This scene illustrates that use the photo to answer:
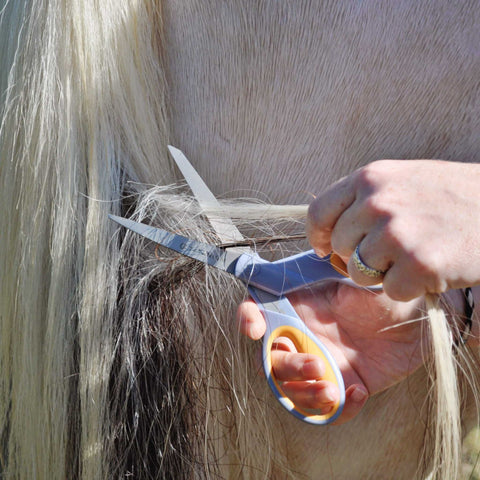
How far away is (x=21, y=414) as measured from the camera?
0.61m

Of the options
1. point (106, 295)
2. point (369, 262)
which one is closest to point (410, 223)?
point (369, 262)

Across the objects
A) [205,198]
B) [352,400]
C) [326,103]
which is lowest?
[352,400]

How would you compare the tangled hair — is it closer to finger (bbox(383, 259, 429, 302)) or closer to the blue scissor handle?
the blue scissor handle

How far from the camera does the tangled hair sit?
576 mm

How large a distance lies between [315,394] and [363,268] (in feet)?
0.44

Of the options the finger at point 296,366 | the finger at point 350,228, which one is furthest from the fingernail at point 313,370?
the finger at point 350,228

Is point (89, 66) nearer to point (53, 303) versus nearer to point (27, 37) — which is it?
point (27, 37)

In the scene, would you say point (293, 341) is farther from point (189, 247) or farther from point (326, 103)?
point (326, 103)

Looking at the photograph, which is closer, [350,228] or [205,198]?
[350,228]

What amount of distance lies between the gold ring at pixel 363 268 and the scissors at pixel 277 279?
6 cm

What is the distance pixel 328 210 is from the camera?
1.51ft

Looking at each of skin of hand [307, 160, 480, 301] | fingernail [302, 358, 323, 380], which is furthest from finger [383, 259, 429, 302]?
fingernail [302, 358, 323, 380]

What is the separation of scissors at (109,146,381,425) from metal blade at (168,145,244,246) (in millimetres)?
25

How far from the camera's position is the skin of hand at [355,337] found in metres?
0.51
